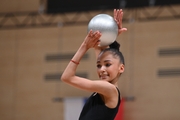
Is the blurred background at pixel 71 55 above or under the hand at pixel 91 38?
under

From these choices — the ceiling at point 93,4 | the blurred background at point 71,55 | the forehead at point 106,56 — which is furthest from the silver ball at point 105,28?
the ceiling at point 93,4

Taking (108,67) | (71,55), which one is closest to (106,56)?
(108,67)

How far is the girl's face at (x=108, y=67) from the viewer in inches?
156

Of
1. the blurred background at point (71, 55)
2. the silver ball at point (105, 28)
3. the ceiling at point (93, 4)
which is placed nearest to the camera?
the silver ball at point (105, 28)

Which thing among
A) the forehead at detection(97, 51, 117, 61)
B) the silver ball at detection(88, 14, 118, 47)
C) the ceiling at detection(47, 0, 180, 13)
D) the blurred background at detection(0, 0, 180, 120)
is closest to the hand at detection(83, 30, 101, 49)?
the silver ball at detection(88, 14, 118, 47)

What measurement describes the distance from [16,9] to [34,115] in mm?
3415

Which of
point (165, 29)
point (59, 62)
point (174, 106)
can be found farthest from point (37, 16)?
point (174, 106)

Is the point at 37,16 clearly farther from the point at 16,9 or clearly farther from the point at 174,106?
the point at 174,106

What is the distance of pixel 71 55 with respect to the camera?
11984mm

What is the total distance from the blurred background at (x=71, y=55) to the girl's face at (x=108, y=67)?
6.72 m

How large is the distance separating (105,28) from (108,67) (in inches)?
15.1

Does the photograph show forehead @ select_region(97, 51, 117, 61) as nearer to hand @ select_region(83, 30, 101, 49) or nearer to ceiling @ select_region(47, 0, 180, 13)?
hand @ select_region(83, 30, 101, 49)

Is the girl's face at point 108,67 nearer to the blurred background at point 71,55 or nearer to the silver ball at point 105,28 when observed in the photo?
the silver ball at point 105,28

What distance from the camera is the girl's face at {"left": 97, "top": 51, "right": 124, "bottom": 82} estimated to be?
3.95m
